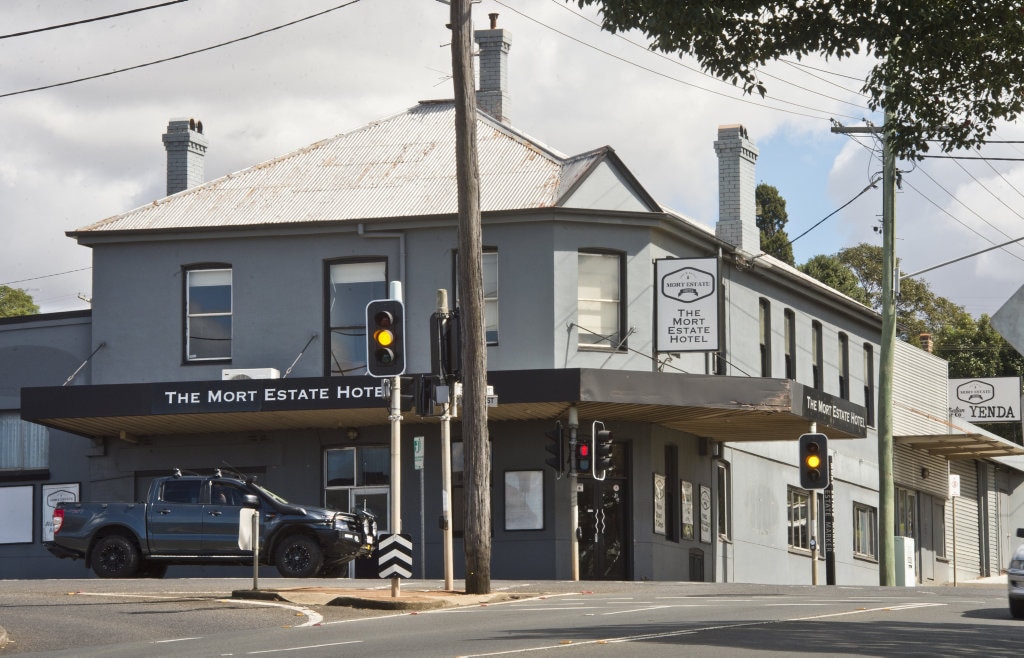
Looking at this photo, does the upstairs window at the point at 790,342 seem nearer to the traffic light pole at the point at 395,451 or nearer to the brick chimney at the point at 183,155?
the brick chimney at the point at 183,155

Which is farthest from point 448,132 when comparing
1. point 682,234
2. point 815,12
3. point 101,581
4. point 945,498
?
point 945,498

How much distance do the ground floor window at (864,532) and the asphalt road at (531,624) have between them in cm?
1728

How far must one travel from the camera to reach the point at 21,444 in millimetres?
33781

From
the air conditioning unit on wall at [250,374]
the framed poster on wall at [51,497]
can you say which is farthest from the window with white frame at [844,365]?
the framed poster on wall at [51,497]

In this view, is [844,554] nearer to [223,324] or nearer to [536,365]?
[536,365]

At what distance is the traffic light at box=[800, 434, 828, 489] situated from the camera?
28.7 m

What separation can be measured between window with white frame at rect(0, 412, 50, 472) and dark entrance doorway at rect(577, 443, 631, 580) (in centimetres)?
1146

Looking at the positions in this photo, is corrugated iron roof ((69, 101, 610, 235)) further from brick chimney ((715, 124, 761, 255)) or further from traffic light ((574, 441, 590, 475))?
brick chimney ((715, 124, 761, 255))

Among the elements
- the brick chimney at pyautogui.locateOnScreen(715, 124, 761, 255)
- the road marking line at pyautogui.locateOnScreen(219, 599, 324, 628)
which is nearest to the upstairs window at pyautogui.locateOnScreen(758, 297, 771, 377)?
the brick chimney at pyautogui.locateOnScreen(715, 124, 761, 255)

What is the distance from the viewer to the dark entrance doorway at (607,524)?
3091 centimetres

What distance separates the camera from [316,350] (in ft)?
104

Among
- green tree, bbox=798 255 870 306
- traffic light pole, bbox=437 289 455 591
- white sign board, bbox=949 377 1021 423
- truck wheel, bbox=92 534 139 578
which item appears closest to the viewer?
traffic light pole, bbox=437 289 455 591

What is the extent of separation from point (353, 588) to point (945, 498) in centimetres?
2909

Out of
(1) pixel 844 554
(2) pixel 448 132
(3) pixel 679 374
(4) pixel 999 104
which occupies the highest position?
(2) pixel 448 132
